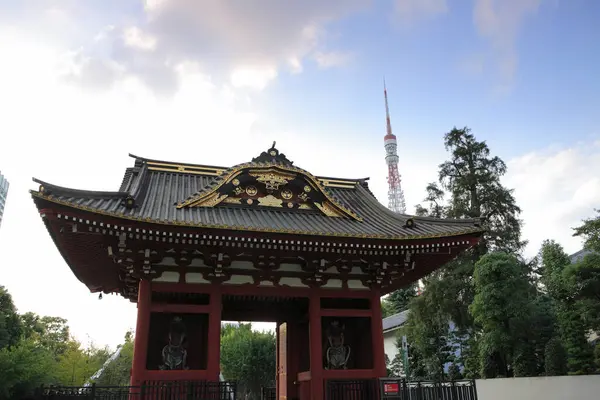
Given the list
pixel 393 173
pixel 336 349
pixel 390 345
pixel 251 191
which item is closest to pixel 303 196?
pixel 251 191

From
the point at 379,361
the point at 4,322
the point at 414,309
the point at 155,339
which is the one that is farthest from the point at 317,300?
the point at 4,322

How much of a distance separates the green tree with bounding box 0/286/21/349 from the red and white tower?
57.7 meters

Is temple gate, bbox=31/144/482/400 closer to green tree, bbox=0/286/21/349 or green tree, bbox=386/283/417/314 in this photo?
green tree, bbox=0/286/21/349

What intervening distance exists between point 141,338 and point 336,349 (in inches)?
249

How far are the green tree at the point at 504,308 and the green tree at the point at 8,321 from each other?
1228 inches

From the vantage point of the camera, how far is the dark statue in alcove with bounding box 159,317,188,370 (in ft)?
44.3

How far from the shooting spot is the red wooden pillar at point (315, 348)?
13.6 metres

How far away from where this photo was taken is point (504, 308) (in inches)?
886

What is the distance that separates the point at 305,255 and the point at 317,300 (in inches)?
70.1

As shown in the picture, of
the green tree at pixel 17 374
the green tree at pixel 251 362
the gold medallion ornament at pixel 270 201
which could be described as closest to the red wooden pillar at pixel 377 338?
the gold medallion ornament at pixel 270 201

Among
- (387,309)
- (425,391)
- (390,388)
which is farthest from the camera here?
(387,309)

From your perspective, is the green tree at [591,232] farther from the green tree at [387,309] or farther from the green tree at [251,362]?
the green tree at [387,309]

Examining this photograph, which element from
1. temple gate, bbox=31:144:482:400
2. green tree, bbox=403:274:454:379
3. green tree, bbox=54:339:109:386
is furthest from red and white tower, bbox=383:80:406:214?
temple gate, bbox=31:144:482:400

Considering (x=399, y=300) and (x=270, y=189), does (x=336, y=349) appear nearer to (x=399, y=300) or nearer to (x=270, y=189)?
(x=270, y=189)
